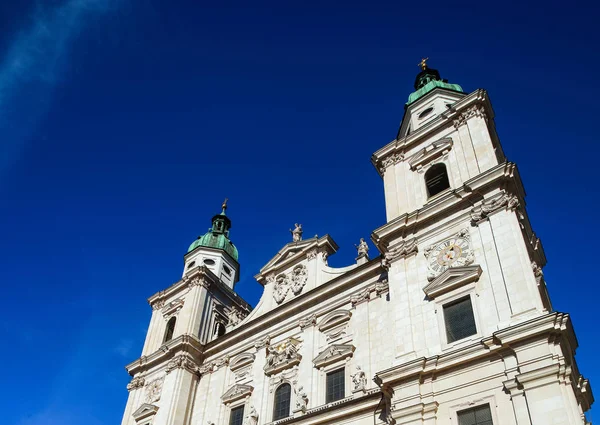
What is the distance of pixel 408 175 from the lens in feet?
83.2

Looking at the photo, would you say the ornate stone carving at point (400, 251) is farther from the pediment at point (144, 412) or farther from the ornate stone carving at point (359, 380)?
the pediment at point (144, 412)

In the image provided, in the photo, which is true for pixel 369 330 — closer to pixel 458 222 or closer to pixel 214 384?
pixel 458 222

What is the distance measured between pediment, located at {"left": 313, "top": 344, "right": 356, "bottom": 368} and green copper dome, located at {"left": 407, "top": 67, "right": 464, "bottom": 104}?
1578 cm

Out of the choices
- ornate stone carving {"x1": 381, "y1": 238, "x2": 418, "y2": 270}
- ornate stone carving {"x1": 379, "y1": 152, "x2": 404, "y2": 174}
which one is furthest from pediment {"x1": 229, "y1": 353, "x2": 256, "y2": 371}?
ornate stone carving {"x1": 379, "y1": 152, "x2": 404, "y2": 174}

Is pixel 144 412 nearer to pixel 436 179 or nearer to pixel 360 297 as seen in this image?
pixel 360 297

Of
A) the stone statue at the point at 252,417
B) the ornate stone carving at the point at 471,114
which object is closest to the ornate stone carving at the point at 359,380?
the stone statue at the point at 252,417

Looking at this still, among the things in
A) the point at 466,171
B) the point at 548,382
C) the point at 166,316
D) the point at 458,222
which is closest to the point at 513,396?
the point at 548,382

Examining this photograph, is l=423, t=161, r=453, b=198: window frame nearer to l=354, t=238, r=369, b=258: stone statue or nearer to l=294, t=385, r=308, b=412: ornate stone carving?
l=354, t=238, r=369, b=258: stone statue

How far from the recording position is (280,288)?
28.9 metres

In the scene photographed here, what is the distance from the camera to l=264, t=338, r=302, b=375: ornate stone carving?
24344mm

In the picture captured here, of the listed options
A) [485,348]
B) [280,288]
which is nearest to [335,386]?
[485,348]

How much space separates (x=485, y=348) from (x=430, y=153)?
11.2 meters

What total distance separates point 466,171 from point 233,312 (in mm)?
17241

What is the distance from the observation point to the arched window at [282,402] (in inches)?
909
